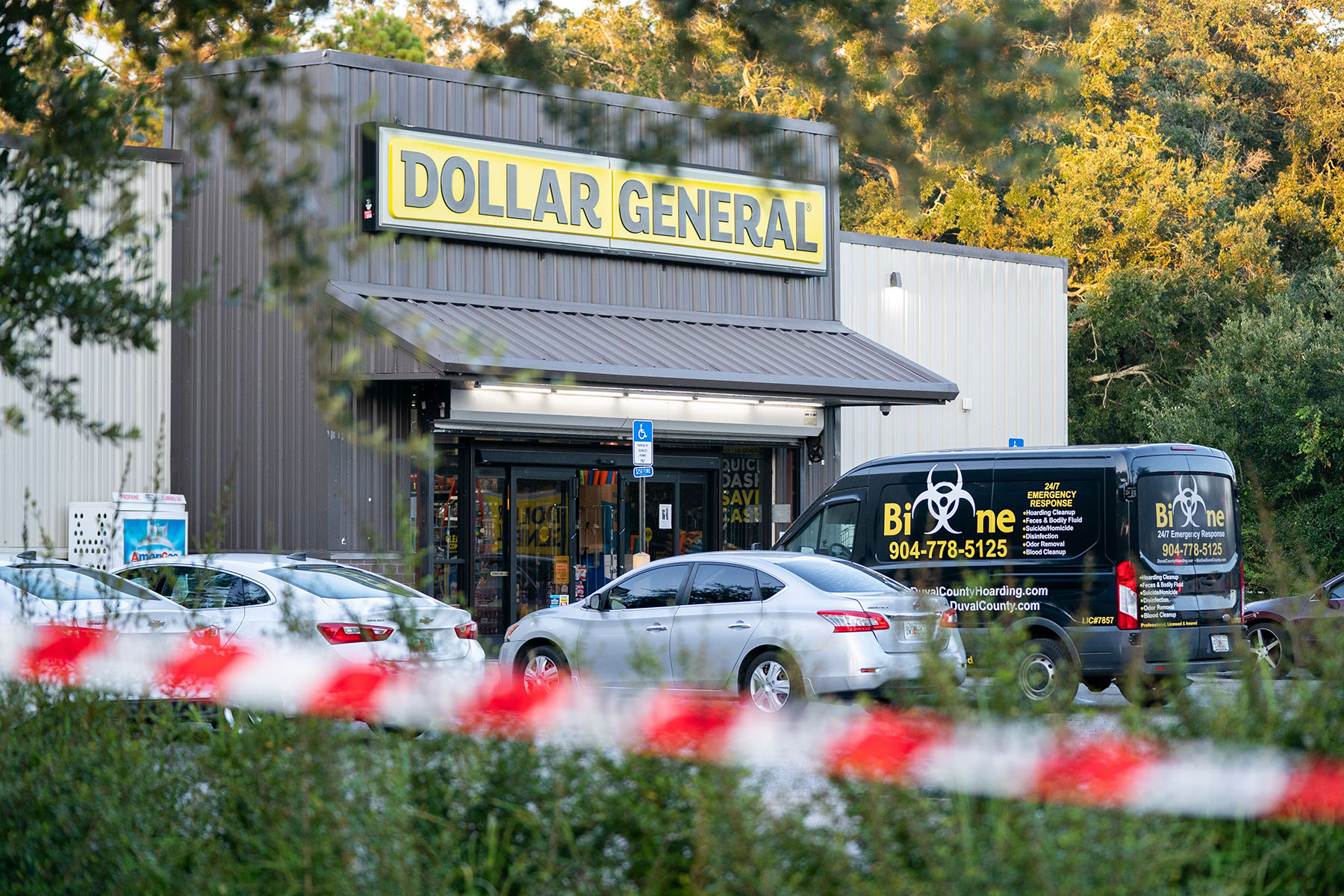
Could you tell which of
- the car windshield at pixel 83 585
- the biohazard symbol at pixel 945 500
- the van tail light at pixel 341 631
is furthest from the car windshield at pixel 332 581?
the biohazard symbol at pixel 945 500

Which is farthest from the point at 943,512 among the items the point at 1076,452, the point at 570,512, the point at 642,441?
the point at 570,512

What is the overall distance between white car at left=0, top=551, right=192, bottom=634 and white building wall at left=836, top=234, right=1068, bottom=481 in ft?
48.0

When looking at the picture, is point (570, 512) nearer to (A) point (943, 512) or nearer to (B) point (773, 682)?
(A) point (943, 512)

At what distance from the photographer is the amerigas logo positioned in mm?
14992

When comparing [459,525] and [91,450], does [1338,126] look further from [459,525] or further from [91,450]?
[91,450]

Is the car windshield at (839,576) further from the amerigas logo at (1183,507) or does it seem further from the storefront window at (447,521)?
the storefront window at (447,521)

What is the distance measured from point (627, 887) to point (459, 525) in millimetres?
17082

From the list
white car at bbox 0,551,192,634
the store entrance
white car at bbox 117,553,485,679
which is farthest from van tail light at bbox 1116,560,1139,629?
the store entrance

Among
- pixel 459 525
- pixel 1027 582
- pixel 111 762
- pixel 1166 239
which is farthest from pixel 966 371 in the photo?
pixel 111 762

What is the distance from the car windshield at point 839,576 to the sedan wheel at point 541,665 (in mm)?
2547

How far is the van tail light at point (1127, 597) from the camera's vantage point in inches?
575

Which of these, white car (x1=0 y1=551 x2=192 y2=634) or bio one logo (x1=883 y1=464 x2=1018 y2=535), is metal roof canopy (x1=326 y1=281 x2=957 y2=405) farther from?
white car (x1=0 y1=551 x2=192 y2=634)

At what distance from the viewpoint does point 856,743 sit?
16.0ft

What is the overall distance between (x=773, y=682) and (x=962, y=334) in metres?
14.1
